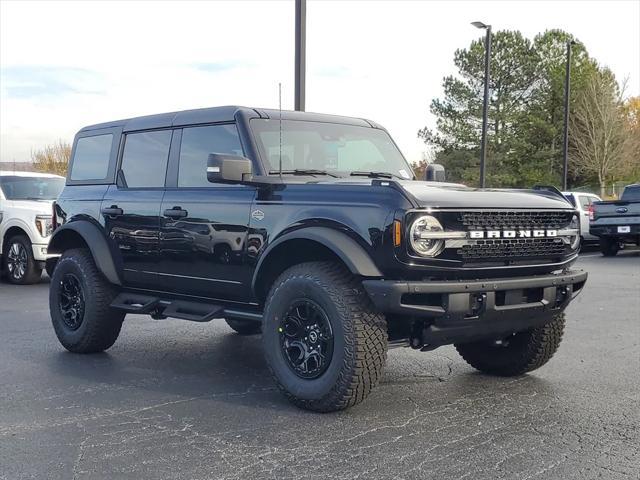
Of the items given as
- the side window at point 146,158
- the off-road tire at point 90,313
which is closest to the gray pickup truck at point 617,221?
the side window at point 146,158

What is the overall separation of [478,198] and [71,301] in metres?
3.78

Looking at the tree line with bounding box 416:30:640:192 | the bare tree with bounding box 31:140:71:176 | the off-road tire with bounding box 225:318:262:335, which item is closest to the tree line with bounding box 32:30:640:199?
the tree line with bounding box 416:30:640:192

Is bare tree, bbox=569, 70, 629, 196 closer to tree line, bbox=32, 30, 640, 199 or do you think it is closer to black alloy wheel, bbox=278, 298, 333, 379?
tree line, bbox=32, 30, 640, 199

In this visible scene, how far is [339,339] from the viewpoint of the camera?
4668 mm

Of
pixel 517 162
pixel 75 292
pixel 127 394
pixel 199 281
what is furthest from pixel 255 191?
pixel 517 162

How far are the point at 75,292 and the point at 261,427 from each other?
9.62 ft

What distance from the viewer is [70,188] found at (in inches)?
284

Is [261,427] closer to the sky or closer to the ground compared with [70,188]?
closer to the ground

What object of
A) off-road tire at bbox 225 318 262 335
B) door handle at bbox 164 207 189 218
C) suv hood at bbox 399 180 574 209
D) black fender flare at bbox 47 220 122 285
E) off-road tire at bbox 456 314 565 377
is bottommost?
off-road tire at bbox 225 318 262 335

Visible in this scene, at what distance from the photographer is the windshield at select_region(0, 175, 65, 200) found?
43.0 ft

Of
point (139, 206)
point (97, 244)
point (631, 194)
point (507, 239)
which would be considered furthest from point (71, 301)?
point (631, 194)

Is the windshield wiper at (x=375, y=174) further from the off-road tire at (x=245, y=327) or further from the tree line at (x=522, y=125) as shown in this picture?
the tree line at (x=522, y=125)

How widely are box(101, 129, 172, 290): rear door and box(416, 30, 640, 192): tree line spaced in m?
40.7

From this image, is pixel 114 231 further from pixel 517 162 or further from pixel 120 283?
pixel 517 162
